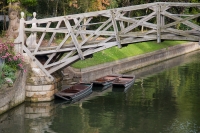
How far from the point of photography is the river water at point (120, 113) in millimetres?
21531

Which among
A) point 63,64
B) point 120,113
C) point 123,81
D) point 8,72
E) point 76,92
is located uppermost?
point 63,64

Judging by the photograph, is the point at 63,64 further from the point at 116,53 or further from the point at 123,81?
the point at 116,53

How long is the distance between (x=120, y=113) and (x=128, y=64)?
1638 cm

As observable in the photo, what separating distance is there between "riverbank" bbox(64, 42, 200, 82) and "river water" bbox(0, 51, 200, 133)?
108 inches

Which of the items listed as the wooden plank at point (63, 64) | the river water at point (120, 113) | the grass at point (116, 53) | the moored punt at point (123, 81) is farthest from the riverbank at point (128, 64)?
the wooden plank at point (63, 64)

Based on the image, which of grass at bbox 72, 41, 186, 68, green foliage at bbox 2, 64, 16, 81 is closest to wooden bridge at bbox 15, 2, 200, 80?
green foliage at bbox 2, 64, 16, 81

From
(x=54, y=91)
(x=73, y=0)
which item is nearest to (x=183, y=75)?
(x=73, y=0)

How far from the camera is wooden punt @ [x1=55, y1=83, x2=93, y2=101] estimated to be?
26986mm

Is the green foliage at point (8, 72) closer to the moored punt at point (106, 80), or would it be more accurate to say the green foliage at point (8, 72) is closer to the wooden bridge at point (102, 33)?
the wooden bridge at point (102, 33)

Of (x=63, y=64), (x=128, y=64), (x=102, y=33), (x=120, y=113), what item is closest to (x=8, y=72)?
(x=63, y=64)

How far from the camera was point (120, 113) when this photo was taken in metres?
24.5

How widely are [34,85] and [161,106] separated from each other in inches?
298

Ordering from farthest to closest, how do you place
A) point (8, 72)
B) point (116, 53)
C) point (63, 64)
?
point (116, 53)
point (63, 64)
point (8, 72)

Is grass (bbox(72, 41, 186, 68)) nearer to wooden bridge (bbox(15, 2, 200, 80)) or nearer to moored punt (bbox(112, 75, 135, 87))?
moored punt (bbox(112, 75, 135, 87))
